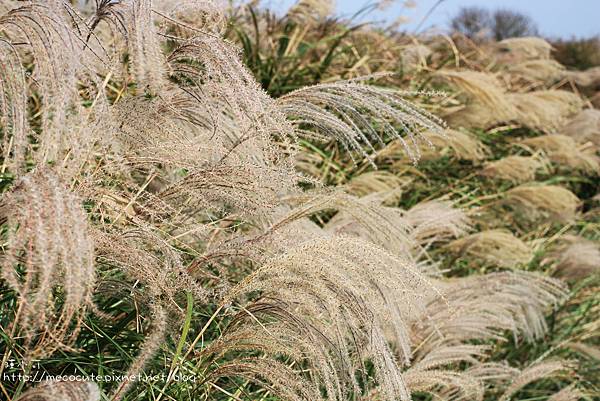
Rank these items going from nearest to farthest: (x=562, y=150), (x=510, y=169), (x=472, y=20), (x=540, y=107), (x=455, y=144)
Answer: (x=455, y=144)
(x=510, y=169)
(x=540, y=107)
(x=562, y=150)
(x=472, y=20)

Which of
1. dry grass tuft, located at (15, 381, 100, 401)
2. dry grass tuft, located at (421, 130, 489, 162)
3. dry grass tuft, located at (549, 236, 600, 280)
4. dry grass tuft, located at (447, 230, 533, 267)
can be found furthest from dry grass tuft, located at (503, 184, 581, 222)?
dry grass tuft, located at (15, 381, 100, 401)

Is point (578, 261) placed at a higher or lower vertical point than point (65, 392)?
lower

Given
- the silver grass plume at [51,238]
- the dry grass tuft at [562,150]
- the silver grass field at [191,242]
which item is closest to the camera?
the silver grass plume at [51,238]

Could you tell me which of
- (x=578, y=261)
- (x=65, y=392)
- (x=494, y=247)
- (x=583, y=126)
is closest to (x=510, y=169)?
(x=578, y=261)

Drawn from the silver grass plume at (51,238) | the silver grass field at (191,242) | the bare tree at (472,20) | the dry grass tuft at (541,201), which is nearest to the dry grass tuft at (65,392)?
the silver grass field at (191,242)

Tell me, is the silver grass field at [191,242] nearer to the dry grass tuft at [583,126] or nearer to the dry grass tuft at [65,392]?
the dry grass tuft at [65,392]

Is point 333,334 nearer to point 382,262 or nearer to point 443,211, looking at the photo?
point 382,262

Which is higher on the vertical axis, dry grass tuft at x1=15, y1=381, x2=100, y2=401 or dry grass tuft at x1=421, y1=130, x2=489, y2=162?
dry grass tuft at x1=15, y1=381, x2=100, y2=401

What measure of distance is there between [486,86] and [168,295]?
12.5 ft

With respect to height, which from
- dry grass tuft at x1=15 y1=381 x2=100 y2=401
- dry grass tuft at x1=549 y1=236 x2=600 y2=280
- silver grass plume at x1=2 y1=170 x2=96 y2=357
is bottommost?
dry grass tuft at x1=549 y1=236 x2=600 y2=280

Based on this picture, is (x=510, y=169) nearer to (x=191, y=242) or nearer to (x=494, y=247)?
(x=494, y=247)

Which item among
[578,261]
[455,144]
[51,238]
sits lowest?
[578,261]

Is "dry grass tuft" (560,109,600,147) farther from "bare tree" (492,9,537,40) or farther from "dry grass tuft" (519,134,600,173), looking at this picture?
"bare tree" (492,9,537,40)

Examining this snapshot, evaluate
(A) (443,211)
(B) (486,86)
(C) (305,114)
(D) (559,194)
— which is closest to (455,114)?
(B) (486,86)
